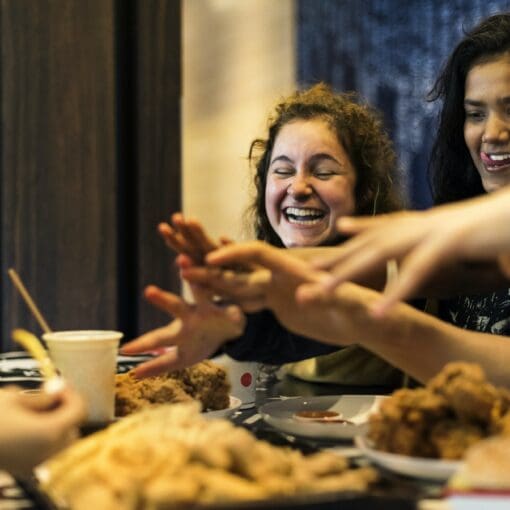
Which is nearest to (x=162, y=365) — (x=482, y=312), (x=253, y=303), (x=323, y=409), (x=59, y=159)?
(x=253, y=303)

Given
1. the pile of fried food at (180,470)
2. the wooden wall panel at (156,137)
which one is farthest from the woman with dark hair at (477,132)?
the wooden wall panel at (156,137)

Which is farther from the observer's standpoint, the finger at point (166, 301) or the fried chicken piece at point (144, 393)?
the fried chicken piece at point (144, 393)

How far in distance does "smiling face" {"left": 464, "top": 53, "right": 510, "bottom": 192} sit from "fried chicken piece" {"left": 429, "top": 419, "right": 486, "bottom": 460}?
3.75 ft

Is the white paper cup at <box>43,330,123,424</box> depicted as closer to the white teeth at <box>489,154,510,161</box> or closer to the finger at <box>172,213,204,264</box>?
the finger at <box>172,213,204,264</box>

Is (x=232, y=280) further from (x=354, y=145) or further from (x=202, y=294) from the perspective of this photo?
(x=354, y=145)

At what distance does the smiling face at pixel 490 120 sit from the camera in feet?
5.97

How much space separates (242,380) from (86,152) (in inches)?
79.6

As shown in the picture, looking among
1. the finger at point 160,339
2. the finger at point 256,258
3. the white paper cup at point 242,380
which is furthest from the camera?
the white paper cup at point 242,380

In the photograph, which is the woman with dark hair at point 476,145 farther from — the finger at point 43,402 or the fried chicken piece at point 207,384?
the finger at point 43,402

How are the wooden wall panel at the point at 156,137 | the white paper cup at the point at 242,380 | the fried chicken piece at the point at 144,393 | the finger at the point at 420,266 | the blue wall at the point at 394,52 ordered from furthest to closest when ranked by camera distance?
1. the blue wall at the point at 394,52
2. the wooden wall panel at the point at 156,137
3. the white paper cup at the point at 242,380
4. the fried chicken piece at the point at 144,393
5. the finger at the point at 420,266

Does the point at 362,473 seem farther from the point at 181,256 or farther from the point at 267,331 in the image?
the point at 267,331

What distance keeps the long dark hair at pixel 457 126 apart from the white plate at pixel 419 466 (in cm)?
138

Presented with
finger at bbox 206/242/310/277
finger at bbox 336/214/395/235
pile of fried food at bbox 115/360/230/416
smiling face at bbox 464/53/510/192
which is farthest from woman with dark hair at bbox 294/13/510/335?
finger at bbox 336/214/395/235

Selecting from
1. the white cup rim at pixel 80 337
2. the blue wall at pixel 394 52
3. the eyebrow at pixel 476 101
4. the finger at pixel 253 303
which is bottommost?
the white cup rim at pixel 80 337
